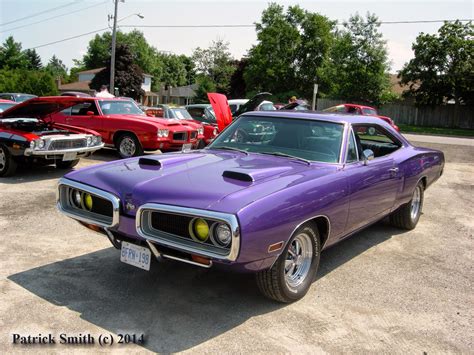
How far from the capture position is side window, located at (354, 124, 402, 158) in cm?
540

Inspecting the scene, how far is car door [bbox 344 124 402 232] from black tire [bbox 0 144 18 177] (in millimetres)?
6242

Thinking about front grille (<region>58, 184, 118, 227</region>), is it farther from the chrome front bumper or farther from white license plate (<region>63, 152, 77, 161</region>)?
white license plate (<region>63, 152, 77, 161</region>)

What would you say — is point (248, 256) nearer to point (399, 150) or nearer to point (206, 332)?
point (206, 332)

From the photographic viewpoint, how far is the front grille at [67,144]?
8.06 meters

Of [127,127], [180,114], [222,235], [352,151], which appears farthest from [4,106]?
[222,235]

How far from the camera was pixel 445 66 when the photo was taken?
36.4 m

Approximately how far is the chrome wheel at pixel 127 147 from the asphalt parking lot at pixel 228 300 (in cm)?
527

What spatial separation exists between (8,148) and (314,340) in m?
6.92

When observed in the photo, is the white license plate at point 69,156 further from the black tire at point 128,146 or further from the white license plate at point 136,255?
the white license plate at point 136,255

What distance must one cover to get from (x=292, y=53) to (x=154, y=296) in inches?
1897

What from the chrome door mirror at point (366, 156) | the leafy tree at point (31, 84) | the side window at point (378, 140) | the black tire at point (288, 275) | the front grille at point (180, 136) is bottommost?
the black tire at point (288, 275)

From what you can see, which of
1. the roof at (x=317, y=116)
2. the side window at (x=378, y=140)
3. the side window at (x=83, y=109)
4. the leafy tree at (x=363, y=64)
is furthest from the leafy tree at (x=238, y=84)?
the roof at (x=317, y=116)

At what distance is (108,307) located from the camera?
3.45 metres

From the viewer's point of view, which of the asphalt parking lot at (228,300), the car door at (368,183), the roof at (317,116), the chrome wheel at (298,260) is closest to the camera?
the asphalt parking lot at (228,300)
